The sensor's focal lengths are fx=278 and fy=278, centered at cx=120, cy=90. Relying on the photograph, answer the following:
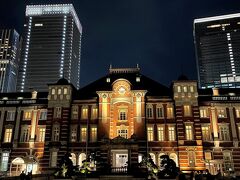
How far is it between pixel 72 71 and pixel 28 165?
120 metres

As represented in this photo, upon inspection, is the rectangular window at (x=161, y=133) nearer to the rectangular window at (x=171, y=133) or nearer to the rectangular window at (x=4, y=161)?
the rectangular window at (x=171, y=133)

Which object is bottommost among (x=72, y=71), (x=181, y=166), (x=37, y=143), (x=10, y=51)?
(x=181, y=166)

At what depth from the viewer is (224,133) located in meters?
41.6

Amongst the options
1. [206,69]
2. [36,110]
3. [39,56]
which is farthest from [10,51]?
[36,110]

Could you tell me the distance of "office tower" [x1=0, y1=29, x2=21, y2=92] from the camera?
156 meters

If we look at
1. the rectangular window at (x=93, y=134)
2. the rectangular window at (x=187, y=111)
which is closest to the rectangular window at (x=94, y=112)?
the rectangular window at (x=93, y=134)

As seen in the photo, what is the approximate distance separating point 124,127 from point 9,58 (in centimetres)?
14237

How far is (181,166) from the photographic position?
1559 inches

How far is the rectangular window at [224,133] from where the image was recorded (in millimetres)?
41281

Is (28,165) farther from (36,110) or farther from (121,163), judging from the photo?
(121,163)

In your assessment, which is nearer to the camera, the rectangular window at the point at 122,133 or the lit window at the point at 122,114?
the rectangular window at the point at 122,133

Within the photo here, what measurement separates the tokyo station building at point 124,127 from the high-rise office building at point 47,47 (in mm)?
102698

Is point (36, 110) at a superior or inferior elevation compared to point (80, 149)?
superior

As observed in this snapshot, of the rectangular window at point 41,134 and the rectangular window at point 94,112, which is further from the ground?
the rectangular window at point 94,112
